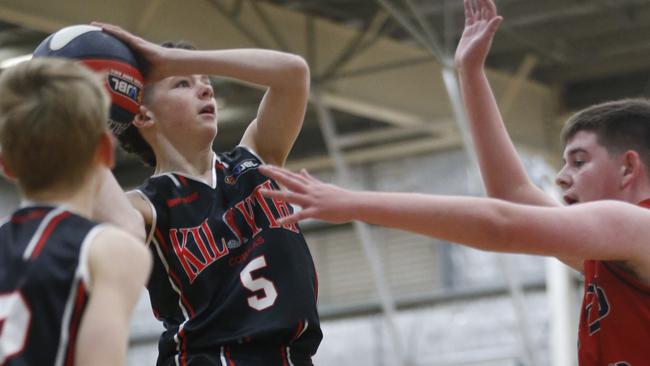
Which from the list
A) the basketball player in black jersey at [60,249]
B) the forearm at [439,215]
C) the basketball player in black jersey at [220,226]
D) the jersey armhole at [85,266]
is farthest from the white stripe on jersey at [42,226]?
the basketball player in black jersey at [220,226]

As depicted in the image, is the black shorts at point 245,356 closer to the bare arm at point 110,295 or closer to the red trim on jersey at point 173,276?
the red trim on jersey at point 173,276

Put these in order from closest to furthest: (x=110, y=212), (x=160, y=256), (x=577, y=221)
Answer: (x=577, y=221) < (x=110, y=212) < (x=160, y=256)

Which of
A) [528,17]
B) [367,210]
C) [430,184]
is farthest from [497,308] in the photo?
[367,210]

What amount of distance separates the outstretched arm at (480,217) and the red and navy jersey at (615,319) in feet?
1.09

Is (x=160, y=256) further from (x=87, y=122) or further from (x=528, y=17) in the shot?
(x=528, y=17)

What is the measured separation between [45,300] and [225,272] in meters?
1.52

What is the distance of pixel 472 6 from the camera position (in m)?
3.79

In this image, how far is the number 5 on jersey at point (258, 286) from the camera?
13.0 feet

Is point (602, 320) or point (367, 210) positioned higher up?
point (602, 320)

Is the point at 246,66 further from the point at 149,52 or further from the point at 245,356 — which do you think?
the point at 245,356

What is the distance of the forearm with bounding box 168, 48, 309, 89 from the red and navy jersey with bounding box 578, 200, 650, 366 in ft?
4.14

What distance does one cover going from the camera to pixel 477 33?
3729 mm

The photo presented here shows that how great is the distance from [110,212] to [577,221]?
4.45 ft

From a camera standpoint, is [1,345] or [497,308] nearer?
[1,345]
